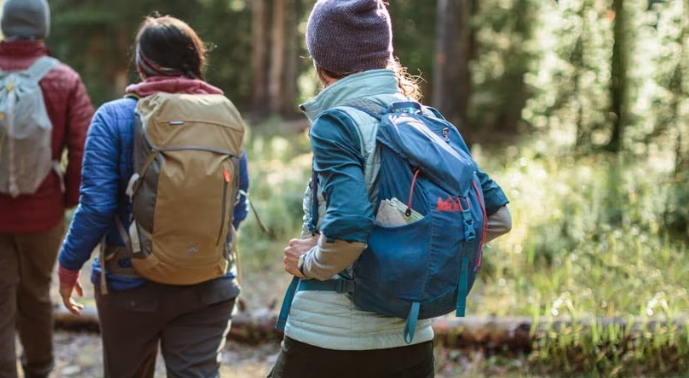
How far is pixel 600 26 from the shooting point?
11.8 m

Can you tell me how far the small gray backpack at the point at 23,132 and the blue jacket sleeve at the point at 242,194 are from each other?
1264 mm

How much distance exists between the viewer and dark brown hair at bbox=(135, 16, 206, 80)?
3.55m

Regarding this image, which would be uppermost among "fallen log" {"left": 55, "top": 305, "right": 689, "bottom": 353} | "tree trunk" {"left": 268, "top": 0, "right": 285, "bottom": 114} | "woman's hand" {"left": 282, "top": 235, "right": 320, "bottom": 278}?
"tree trunk" {"left": 268, "top": 0, "right": 285, "bottom": 114}

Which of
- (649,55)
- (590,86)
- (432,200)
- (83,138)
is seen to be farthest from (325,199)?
(590,86)

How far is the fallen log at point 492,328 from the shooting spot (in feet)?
17.1

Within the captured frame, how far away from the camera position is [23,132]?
438cm

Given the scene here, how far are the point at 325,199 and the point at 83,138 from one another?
8.45 ft

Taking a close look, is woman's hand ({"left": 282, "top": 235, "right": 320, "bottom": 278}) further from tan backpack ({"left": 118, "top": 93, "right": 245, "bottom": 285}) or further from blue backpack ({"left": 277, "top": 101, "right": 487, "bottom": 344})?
tan backpack ({"left": 118, "top": 93, "right": 245, "bottom": 285})

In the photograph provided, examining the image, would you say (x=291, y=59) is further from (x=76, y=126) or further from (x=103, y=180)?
(x=103, y=180)

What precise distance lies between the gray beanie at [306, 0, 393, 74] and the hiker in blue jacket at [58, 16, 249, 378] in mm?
1145

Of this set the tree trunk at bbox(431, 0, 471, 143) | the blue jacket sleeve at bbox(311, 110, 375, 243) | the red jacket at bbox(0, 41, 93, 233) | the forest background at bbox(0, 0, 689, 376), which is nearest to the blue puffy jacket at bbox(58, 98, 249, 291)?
the forest background at bbox(0, 0, 689, 376)

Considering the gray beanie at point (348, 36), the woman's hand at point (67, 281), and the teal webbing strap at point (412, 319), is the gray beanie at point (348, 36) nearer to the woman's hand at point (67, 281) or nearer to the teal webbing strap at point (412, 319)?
the teal webbing strap at point (412, 319)

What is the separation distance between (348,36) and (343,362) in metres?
1.02

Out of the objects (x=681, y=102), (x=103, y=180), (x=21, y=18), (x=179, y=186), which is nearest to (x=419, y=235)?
(x=179, y=186)
